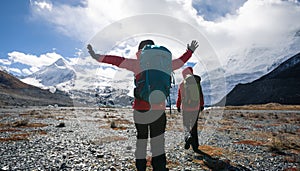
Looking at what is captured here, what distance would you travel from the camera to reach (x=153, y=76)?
221 inches

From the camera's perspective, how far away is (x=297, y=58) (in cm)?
15550

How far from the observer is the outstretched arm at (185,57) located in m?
6.31

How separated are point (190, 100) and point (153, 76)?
16.1 ft

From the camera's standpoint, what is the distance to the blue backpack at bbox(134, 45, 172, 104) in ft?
18.2

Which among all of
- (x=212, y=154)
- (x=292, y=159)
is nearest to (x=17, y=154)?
(x=212, y=154)

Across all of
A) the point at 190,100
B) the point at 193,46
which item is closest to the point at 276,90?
the point at 190,100

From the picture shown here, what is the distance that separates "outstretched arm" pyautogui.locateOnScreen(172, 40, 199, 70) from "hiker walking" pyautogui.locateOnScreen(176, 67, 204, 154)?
3.53 metres

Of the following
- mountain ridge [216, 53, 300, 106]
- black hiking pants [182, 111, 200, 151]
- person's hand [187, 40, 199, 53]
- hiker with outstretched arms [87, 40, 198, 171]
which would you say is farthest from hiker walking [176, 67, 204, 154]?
mountain ridge [216, 53, 300, 106]

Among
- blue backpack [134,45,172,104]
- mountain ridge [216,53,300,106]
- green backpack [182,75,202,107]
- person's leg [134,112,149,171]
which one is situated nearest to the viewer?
blue backpack [134,45,172,104]

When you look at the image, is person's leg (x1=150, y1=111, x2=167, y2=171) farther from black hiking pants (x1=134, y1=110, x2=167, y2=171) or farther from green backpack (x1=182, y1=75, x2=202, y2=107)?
green backpack (x1=182, y1=75, x2=202, y2=107)

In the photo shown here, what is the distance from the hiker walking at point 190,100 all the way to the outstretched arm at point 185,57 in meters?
3.53

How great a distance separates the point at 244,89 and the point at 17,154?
164183 mm

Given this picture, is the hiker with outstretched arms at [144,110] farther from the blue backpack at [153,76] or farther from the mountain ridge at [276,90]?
the mountain ridge at [276,90]

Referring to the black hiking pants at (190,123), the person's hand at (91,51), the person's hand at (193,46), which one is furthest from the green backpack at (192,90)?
the person's hand at (91,51)
